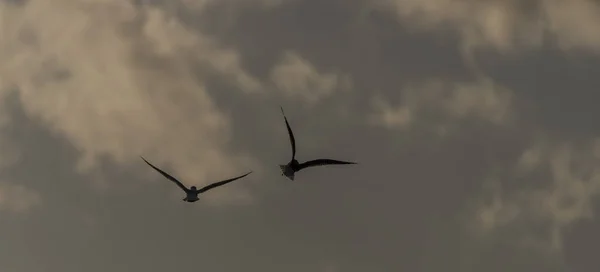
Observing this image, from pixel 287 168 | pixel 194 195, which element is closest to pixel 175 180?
pixel 194 195

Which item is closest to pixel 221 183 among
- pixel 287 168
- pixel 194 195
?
pixel 194 195

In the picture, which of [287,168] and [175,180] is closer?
[287,168]

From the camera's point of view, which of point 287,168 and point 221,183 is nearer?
point 287,168

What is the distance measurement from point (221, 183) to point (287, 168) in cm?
2215

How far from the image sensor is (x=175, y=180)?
178875 millimetres

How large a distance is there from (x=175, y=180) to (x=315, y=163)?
29396 mm

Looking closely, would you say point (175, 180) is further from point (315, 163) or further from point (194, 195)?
point (315, 163)

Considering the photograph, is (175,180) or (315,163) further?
(175,180)

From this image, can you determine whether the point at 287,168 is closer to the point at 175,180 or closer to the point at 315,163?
the point at 315,163

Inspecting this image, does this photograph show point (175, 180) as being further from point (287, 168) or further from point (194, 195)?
point (287, 168)

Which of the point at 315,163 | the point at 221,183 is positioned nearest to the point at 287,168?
the point at 315,163

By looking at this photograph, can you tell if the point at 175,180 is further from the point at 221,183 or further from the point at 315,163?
the point at 315,163

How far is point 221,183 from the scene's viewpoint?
591ft

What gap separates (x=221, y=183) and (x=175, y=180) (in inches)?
284
